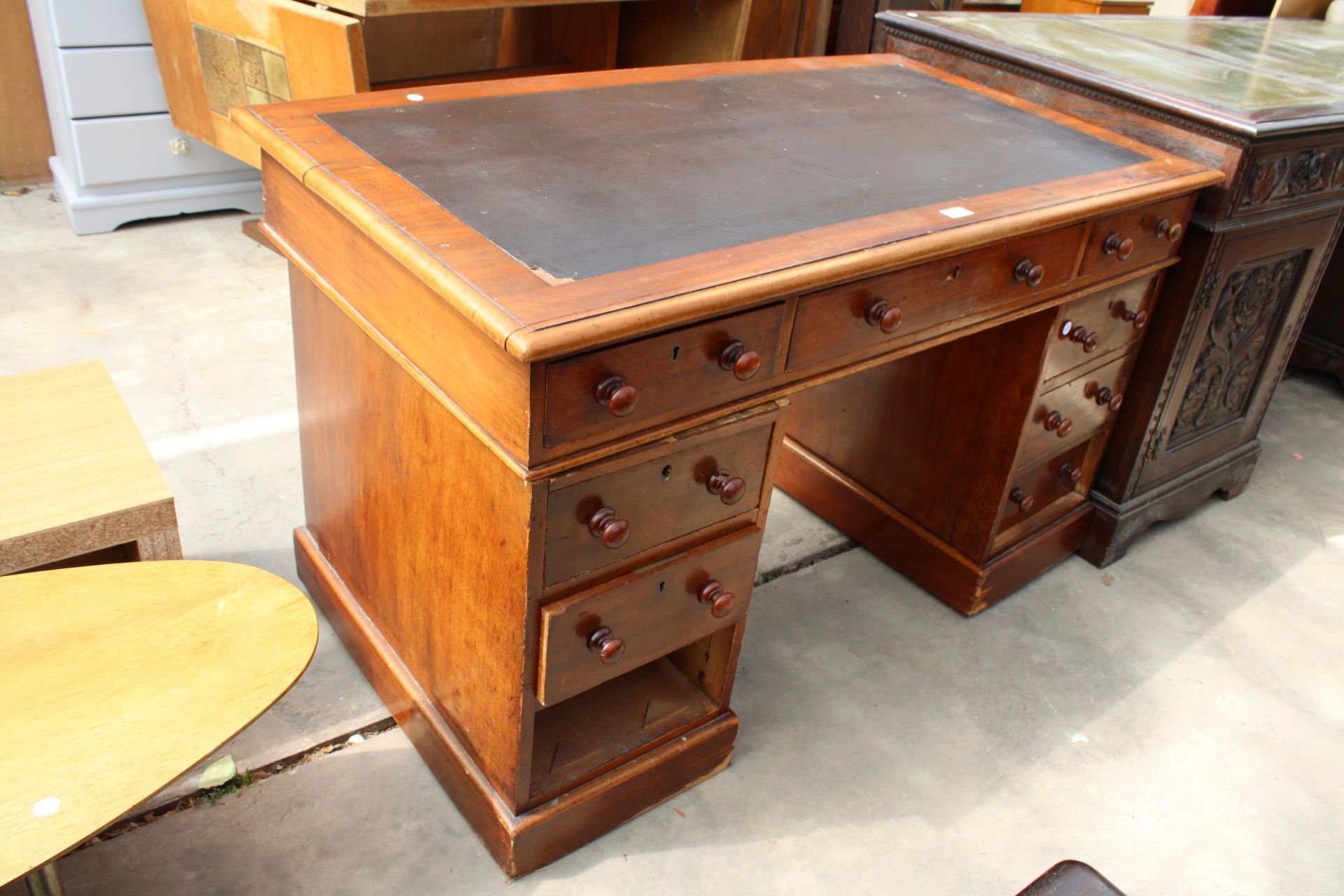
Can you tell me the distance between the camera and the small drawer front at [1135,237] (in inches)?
71.1

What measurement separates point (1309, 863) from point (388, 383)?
1693 mm

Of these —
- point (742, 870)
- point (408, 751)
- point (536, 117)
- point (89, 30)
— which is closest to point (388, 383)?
point (536, 117)

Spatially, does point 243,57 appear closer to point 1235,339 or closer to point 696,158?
point 696,158

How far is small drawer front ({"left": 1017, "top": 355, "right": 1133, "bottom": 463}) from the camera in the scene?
2.06 metres

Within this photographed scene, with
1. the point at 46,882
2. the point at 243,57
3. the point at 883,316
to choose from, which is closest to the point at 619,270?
the point at 883,316

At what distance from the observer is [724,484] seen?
143 centimetres

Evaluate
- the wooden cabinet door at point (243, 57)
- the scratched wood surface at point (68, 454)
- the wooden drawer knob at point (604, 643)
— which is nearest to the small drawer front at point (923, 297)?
the wooden drawer knob at point (604, 643)

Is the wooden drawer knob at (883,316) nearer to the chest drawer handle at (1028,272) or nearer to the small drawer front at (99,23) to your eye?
the chest drawer handle at (1028,272)

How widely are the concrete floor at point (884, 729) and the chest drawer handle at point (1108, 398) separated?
430 mm

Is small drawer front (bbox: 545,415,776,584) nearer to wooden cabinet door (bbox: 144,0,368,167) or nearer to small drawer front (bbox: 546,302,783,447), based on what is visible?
small drawer front (bbox: 546,302,783,447)

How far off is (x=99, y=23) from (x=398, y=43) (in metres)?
0.88

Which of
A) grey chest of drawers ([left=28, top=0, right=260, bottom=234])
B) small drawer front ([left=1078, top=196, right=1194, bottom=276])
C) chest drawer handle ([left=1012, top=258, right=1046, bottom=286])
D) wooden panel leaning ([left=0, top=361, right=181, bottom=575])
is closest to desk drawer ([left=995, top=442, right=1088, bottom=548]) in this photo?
small drawer front ([left=1078, top=196, right=1194, bottom=276])

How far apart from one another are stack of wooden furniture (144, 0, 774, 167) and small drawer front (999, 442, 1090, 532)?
1.64m

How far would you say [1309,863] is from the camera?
1.76 metres
